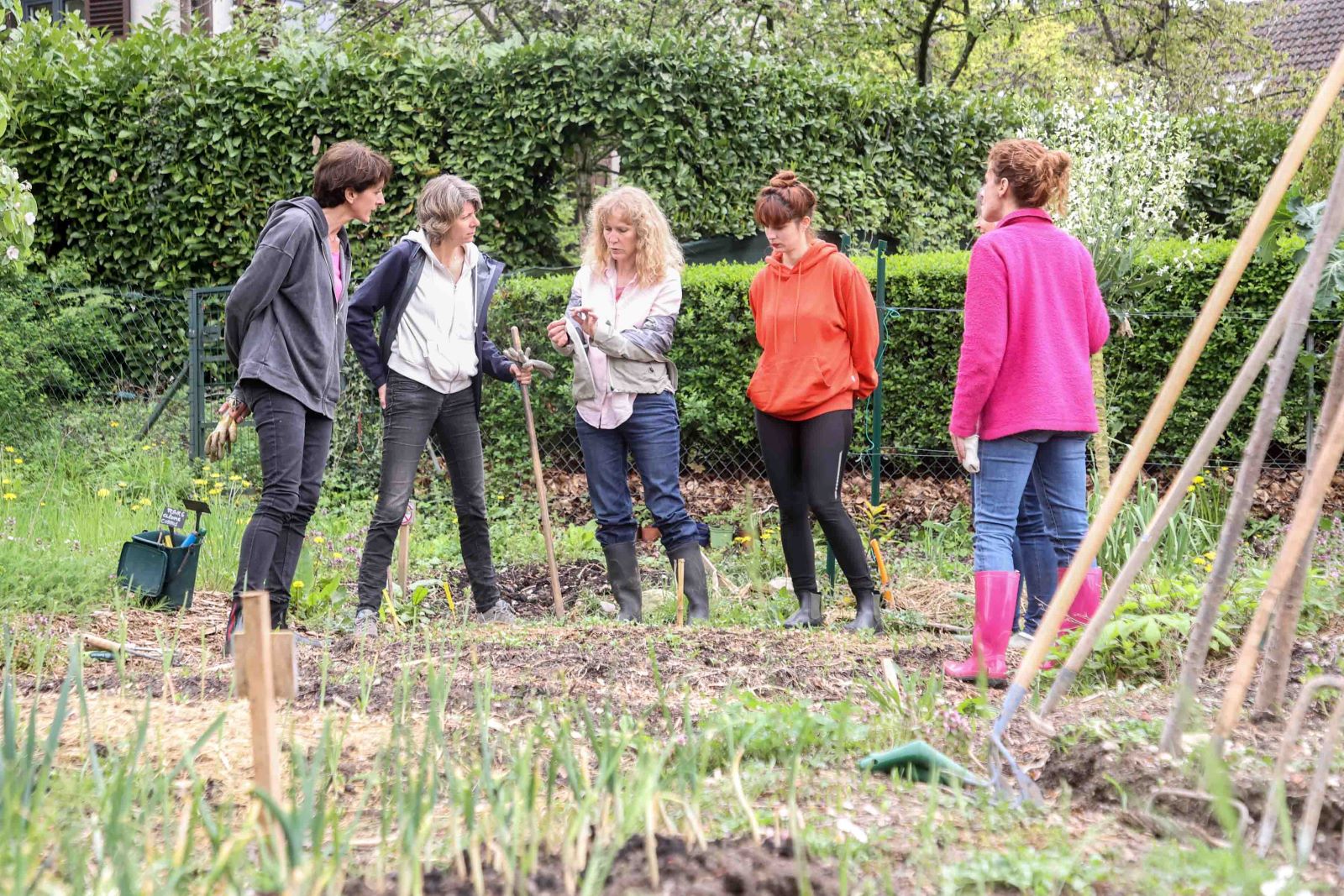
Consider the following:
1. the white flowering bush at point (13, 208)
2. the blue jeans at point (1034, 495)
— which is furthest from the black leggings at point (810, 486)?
the white flowering bush at point (13, 208)

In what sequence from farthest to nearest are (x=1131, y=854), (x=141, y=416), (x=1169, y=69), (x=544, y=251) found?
(x=1169, y=69), (x=544, y=251), (x=141, y=416), (x=1131, y=854)

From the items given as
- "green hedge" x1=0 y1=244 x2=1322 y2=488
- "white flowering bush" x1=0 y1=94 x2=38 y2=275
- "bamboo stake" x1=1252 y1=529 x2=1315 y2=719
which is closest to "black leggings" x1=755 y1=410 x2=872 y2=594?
"green hedge" x1=0 y1=244 x2=1322 y2=488

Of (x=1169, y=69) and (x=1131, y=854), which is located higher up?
(x=1169, y=69)

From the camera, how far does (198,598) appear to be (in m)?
5.37

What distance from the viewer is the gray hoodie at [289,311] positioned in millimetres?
4102

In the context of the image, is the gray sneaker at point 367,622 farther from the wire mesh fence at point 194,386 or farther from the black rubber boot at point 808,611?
the wire mesh fence at point 194,386

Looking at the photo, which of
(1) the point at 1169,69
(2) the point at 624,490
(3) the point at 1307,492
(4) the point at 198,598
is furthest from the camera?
(1) the point at 1169,69

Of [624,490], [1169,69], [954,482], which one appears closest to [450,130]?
[954,482]

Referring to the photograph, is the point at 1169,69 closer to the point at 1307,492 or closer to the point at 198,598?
the point at 198,598

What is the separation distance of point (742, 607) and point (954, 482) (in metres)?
2.54

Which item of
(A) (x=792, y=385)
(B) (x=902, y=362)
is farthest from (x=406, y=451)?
(B) (x=902, y=362)

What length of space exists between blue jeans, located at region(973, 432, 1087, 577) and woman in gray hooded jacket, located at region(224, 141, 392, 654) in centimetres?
226

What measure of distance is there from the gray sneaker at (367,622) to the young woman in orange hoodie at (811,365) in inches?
61.4

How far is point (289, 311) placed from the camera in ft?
13.8
